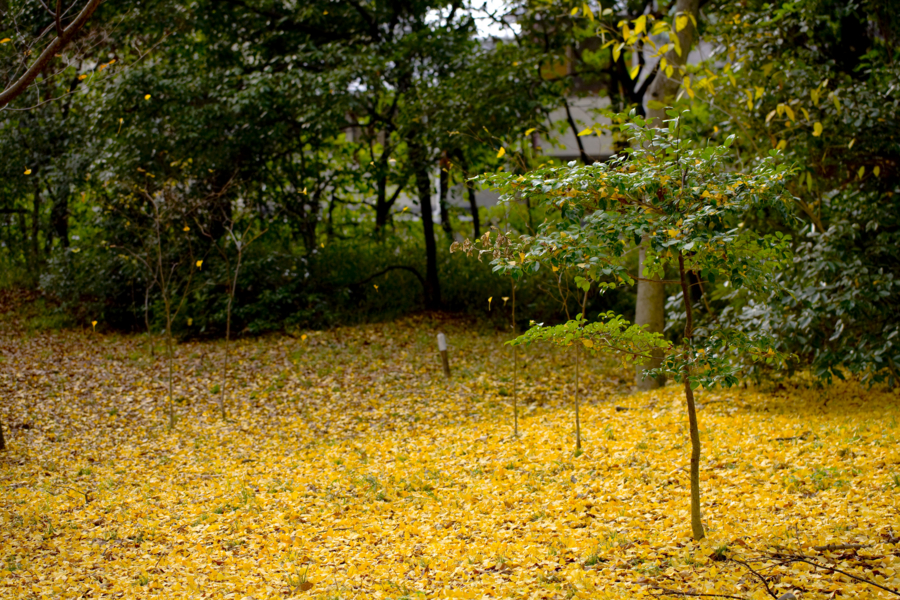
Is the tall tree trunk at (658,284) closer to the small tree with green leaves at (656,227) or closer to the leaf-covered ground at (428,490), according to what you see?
the leaf-covered ground at (428,490)

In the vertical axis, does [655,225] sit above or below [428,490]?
above

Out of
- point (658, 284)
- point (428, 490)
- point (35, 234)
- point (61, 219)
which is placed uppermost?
point (61, 219)

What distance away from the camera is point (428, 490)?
5.02 metres

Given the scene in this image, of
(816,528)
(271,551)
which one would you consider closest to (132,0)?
(271,551)

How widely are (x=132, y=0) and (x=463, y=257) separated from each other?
6.81 m

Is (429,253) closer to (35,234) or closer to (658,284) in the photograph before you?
(658,284)

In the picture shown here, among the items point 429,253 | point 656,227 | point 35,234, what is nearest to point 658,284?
point 656,227

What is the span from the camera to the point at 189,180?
10.4 m

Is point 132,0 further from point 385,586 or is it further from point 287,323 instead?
point 385,586

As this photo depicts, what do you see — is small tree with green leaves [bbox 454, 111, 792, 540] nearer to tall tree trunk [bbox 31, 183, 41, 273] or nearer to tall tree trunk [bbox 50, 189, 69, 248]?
tall tree trunk [bbox 50, 189, 69, 248]

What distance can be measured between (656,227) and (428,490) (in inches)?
Result: 110

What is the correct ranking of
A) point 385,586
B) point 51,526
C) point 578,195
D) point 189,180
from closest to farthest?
point 578,195 → point 385,586 → point 51,526 → point 189,180

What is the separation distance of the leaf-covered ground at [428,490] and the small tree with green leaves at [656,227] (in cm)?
98

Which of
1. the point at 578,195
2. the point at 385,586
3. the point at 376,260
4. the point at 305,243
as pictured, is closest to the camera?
the point at 578,195
